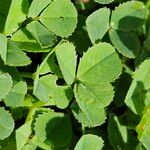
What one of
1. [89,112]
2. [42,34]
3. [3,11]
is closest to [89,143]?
[89,112]

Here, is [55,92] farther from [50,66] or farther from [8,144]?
[8,144]

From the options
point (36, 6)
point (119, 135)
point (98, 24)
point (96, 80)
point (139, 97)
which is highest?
point (36, 6)

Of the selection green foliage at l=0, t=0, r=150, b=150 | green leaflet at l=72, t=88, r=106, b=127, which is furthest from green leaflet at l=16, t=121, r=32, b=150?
green leaflet at l=72, t=88, r=106, b=127

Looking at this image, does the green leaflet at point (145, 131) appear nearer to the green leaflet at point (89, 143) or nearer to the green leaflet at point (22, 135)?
the green leaflet at point (89, 143)

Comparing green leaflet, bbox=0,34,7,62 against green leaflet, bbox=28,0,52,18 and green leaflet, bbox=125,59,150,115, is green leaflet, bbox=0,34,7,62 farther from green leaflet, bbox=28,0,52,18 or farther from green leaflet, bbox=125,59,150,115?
green leaflet, bbox=125,59,150,115

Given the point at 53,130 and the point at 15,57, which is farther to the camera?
the point at 53,130

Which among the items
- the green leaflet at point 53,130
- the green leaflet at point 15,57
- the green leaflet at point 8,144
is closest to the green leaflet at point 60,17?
the green leaflet at point 15,57

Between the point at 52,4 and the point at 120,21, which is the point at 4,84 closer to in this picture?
the point at 52,4

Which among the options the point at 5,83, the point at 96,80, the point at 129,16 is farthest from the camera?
the point at 129,16
